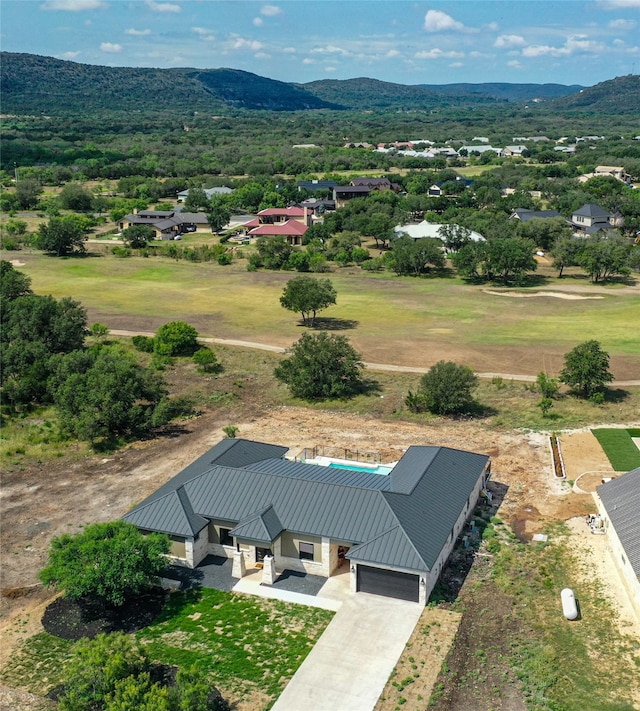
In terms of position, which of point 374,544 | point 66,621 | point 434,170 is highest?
point 434,170

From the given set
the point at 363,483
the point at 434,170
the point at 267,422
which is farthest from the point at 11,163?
the point at 363,483

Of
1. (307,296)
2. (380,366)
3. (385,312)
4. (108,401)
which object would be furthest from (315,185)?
(108,401)

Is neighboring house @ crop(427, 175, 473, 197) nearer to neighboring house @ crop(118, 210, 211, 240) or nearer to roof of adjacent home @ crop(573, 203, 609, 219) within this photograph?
roof of adjacent home @ crop(573, 203, 609, 219)

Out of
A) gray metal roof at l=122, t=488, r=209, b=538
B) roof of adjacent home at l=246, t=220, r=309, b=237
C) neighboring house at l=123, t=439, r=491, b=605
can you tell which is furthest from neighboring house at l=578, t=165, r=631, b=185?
gray metal roof at l=122, t=488, r=209, b=538

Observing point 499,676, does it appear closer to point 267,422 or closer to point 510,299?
point 267,422

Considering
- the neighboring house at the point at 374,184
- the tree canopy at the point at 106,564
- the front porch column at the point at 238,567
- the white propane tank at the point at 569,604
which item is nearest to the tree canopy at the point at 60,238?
the neighboring house at the point at 374,184

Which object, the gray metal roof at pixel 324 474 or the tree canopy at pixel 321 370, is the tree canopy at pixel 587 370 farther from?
the gray metal roof at pixel 324 474

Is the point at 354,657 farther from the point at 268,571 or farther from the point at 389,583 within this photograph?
the point at 268,571
